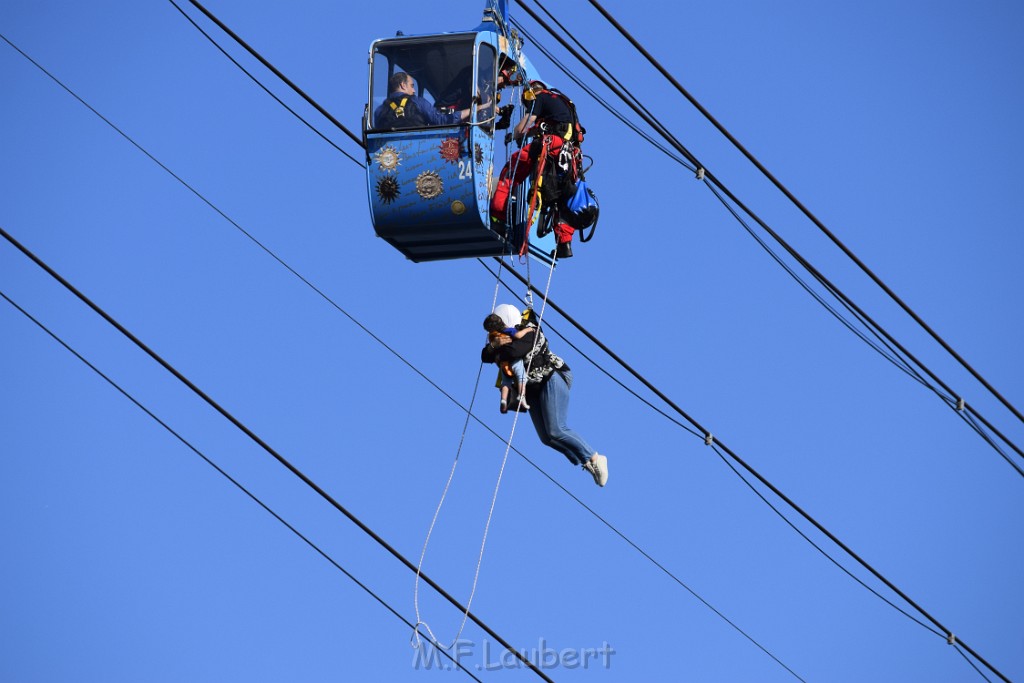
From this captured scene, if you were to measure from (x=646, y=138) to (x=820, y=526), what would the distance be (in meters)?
3.97

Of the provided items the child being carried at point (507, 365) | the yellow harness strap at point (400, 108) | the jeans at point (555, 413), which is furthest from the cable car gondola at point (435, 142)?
the jeans at point (555, 413)

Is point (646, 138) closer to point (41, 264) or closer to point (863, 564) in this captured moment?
point (863, 564)

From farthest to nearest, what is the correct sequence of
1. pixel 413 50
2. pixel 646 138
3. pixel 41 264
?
1. pixel 646 138
2. pixel 413 50
3. pixel 41 264

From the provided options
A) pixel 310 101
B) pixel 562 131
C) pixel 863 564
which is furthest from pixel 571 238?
pixel 863 564

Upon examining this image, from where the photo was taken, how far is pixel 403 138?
20.3 meters

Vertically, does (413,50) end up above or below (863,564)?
above

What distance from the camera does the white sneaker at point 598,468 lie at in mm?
21859

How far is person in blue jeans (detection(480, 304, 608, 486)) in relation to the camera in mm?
21016

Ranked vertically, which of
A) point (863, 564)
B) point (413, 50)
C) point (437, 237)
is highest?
point (413, 50)

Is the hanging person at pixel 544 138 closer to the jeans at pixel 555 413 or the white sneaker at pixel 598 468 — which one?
the jeans at pixel 555 413

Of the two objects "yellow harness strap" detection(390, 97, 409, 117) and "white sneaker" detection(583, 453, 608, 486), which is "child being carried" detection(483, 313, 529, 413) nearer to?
"white sneaker" detection(583, 453, 608, 486)

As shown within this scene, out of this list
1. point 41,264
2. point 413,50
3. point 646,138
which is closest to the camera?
point 41,264

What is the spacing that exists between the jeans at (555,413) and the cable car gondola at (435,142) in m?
1.53

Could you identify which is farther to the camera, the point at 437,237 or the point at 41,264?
the point at 437,237
